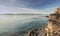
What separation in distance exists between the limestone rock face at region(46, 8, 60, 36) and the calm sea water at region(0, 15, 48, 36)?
101 millimetres

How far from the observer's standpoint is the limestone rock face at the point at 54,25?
2.38 metres

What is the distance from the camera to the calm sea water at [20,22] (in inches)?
96.7

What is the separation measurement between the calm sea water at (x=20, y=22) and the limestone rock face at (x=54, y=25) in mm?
101

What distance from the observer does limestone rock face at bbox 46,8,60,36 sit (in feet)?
7.79

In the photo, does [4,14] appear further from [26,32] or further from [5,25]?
[26,32]

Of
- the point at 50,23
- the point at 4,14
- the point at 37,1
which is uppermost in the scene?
the point at 37,1

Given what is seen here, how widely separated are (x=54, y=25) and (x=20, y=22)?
60 cm

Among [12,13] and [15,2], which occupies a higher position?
[15,2]

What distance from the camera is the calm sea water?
2.46 meters

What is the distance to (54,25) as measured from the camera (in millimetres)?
2389

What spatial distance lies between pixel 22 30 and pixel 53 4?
0.72 meters

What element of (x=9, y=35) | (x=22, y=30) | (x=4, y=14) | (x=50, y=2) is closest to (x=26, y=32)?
(x=22, y=30)

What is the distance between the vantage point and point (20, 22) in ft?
8.13

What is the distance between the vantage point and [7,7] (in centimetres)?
250
